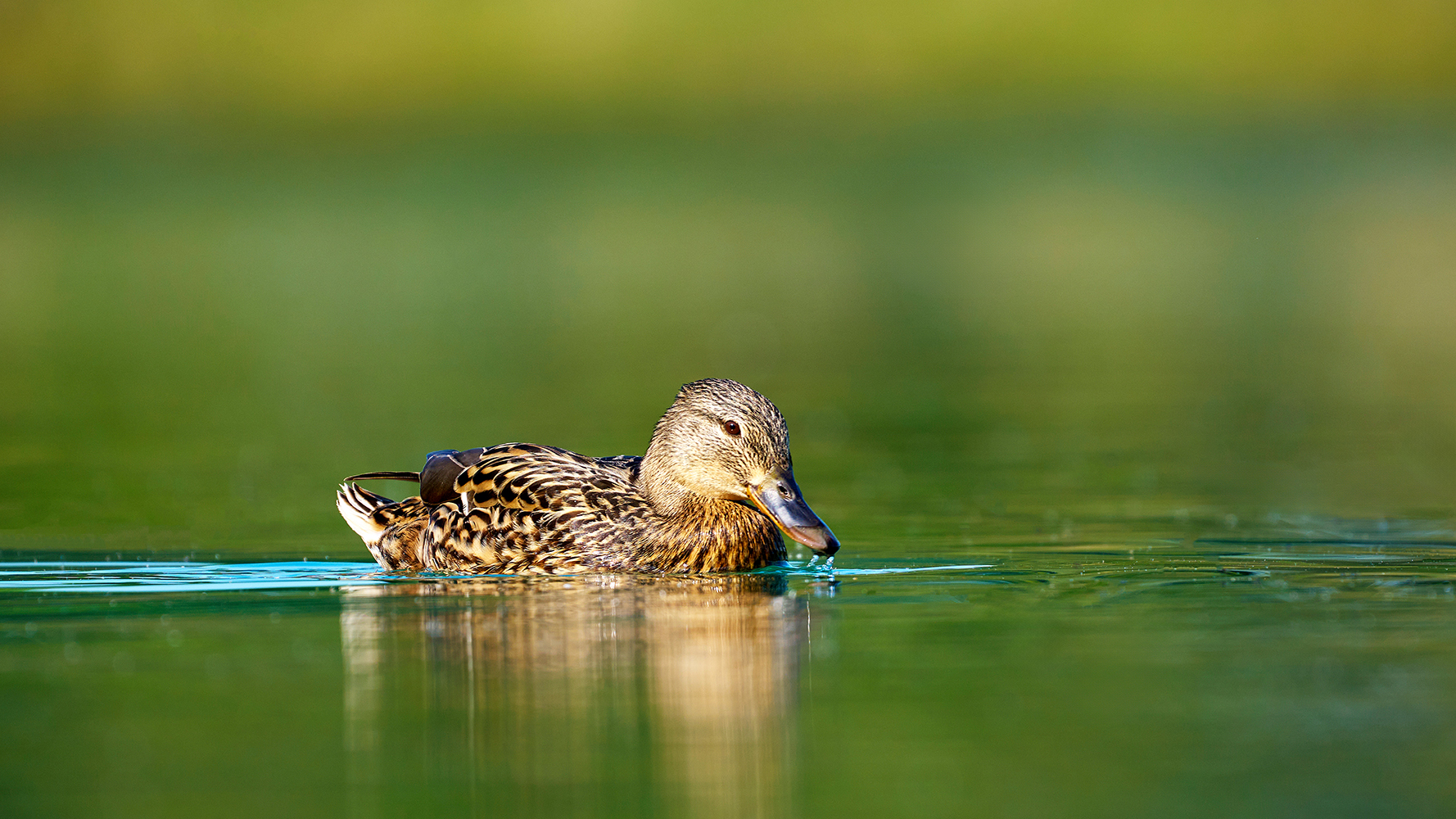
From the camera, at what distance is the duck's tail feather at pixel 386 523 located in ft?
38.2

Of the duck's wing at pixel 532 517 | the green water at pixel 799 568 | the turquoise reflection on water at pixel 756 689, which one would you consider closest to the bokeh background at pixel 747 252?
the green water at pixel 799 568

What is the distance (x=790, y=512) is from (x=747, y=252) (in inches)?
1605

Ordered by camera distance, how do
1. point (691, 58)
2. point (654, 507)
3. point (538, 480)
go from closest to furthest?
point (654, 507) < point (538, 480) < point (691, 58)

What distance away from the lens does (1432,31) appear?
4090 inches

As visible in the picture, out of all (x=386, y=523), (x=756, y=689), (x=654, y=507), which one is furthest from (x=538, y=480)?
(x=756, y=689)

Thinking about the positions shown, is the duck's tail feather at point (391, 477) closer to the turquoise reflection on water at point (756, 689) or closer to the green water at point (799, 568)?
the green water at point (799, 568)

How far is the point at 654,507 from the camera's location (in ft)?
37.0

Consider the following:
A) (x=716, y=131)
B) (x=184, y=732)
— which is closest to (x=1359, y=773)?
(x=184, y=732)

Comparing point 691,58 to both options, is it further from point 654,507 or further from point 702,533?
point 702,533

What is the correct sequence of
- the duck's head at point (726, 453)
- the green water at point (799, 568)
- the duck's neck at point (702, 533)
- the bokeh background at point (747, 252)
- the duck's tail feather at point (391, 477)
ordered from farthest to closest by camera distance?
the bokeh background at point (747, 252) < the duck's tail feather at point (391, 477) < the duck's neck at point (702, 533) < the duck's head at point (726, 453) < the green water at point (799, 568)

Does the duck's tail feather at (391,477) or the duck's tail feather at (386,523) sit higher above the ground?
the duck's tail feather at (391,477)

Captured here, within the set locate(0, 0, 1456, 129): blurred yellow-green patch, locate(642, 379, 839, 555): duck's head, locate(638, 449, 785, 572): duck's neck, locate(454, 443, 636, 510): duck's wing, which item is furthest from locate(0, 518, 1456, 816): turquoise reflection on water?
locate(0, 0, 1456, 129): blurred yellow-green patch

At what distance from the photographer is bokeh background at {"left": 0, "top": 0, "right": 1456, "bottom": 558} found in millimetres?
15578

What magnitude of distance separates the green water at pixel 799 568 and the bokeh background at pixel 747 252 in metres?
0.15
